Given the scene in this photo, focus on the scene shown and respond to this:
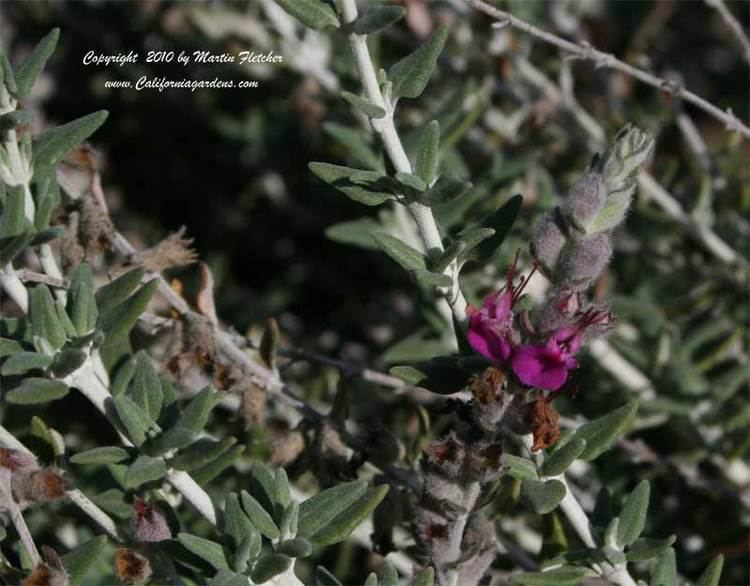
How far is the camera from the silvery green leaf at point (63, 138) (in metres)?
1.64

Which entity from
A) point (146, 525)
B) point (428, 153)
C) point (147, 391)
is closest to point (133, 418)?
point (147, 391)

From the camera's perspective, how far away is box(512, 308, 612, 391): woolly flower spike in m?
1.38

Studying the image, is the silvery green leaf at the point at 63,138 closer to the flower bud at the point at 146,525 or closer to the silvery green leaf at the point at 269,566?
the flower bud at the point at 146,525

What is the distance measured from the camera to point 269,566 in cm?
145

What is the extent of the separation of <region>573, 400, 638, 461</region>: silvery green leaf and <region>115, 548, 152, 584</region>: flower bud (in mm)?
643

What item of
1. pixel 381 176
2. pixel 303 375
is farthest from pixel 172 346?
pixel 303 375

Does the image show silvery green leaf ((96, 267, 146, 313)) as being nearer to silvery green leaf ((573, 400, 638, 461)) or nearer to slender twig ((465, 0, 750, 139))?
silvery green leaf ((573, 400, 638, 461))

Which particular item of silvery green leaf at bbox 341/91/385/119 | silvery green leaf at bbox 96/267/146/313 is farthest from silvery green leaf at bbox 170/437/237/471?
silvery green leaf at bbox 341/91/385/119

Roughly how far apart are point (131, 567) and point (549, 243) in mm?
739

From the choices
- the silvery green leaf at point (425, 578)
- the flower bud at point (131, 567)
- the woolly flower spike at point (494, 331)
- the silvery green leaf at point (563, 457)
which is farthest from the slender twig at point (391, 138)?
the flower bud at point (131, 567)

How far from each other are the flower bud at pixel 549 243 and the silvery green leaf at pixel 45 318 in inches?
26.4

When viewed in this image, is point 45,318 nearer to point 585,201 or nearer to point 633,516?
point 585,201

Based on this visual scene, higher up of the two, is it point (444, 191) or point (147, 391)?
point (444, 191)

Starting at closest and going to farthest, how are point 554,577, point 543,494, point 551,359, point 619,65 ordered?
point 551,359 → point 543,494 → point 554,577 → point 619,65
